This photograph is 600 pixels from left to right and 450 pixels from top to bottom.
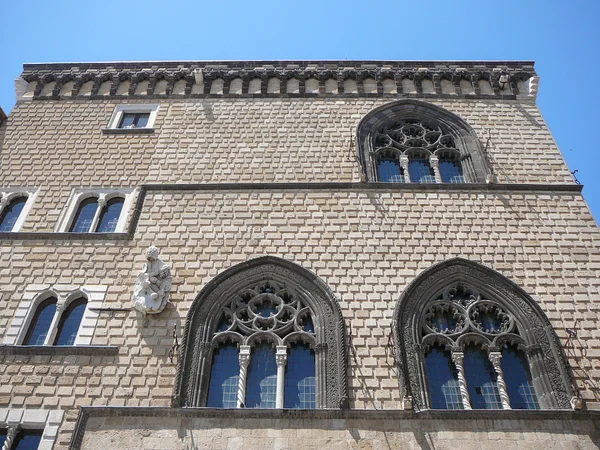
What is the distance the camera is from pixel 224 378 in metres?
8.98

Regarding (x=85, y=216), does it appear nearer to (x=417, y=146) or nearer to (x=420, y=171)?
(x=420, y=171)

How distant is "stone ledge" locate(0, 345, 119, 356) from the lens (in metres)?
8.96

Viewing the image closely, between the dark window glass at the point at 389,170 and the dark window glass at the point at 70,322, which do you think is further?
the dark window glass at the point at 389,170

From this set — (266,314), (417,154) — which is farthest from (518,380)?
(417,154)

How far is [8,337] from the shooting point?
9266 mm

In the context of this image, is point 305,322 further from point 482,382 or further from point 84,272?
point 84,272

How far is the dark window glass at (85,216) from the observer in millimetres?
11233

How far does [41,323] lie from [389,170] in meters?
7.32

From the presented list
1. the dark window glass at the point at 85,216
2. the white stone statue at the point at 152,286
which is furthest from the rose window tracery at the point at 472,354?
the dark window glass at the point at 85,216

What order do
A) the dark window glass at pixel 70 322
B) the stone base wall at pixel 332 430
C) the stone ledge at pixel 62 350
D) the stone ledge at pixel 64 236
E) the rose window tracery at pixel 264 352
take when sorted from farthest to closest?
1. the stone ledge at pixel 64 236
2. the dark window glass at pixel 70 322
3. the stone ledge at pixel 62 350
4. the rose window tracery at pixel 264 352
5. the stone base wall at pixel 332 430

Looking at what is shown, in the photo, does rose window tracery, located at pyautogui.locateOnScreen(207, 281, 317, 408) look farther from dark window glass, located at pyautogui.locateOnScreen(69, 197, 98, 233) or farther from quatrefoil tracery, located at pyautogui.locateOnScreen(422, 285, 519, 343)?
dark window glass, located at pyautogui.locateOnScreen(69, 197, 98, 233)

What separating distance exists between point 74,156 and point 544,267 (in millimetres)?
9602

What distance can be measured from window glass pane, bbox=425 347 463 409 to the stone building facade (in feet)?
0.11

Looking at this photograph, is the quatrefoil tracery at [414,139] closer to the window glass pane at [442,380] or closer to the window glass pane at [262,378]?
the window glass pane at [442,380]
